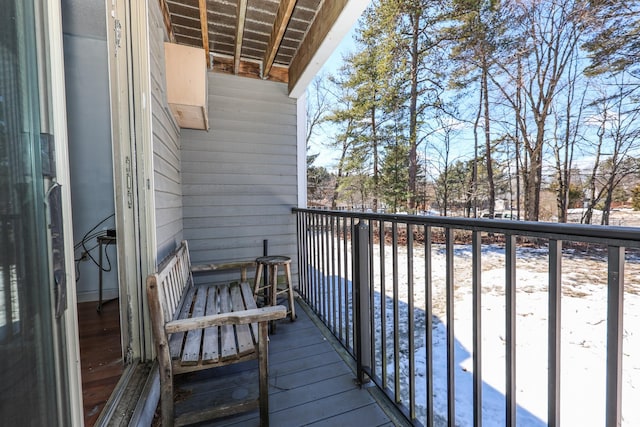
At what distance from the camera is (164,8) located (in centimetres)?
245

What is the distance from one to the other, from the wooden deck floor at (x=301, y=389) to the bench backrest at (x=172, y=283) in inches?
20.9

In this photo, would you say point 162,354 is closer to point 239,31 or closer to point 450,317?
point 450,317

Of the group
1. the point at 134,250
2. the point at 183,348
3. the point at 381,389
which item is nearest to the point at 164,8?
the point at 134,250

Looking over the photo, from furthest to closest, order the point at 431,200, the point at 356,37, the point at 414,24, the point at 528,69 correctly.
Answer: the point at 431,200
the point at 356,37
the point at 414,24
the point at 528,69

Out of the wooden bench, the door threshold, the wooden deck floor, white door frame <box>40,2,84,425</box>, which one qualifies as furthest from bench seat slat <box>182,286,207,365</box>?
white door frame <box>40,2,84,425</box>

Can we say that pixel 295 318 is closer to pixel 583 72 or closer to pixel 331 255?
pixel 331 255

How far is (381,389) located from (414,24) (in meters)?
10.2

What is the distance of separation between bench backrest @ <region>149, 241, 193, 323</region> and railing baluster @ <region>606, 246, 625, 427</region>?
5.18 feet

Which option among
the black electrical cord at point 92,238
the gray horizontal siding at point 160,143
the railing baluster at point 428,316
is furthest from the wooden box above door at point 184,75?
the railing baluster at point 428,316

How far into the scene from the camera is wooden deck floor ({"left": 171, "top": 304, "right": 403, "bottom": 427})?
4.90 feet

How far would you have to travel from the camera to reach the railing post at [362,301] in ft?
5.53

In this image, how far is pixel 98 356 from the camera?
1.79m

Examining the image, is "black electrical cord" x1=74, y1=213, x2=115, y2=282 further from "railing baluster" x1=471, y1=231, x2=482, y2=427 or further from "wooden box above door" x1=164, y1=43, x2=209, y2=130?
"railing baluster" x1=471, y1=231, x2=482, y2=427

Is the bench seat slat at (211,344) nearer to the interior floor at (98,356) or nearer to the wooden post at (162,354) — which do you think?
the wooden post at (162,354)
